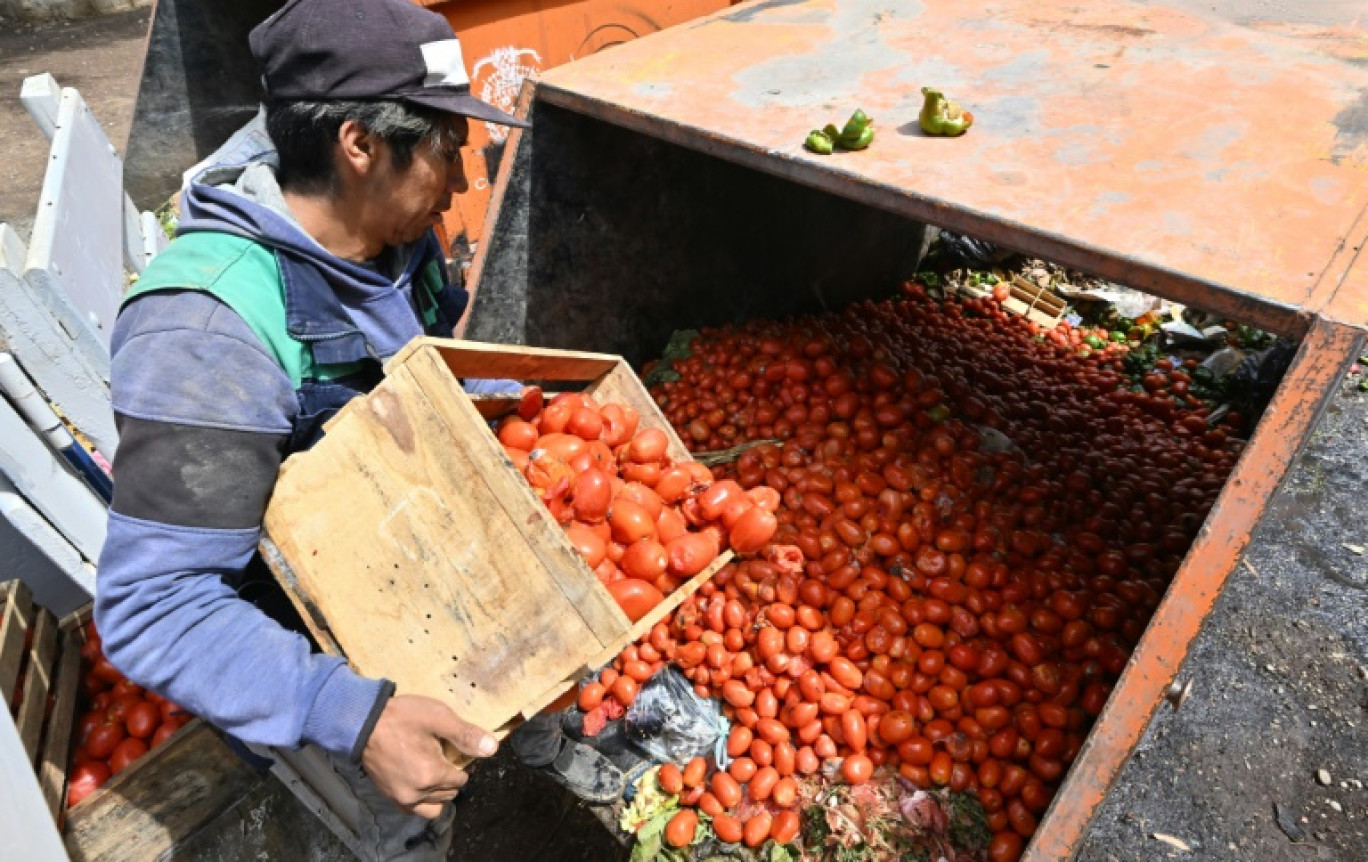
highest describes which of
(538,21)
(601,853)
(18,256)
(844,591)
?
(538,21)

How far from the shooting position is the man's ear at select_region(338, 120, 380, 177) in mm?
1927

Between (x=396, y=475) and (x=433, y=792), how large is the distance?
768 millimetres

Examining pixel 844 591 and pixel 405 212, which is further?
pixel 844 591

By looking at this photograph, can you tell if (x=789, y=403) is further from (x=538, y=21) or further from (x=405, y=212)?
(x=538, y=21)

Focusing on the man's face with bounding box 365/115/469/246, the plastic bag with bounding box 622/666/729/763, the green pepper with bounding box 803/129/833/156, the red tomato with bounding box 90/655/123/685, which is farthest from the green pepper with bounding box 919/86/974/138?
the red tomato with bounding box 90/655/123/685

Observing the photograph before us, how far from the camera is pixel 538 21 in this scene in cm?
558

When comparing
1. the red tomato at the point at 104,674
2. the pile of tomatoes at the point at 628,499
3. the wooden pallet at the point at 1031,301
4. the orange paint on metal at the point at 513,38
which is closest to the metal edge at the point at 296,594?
the pile of tomatoes at the point at 628,499

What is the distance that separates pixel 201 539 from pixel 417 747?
677 mm

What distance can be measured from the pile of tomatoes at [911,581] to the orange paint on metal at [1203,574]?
0.80 m

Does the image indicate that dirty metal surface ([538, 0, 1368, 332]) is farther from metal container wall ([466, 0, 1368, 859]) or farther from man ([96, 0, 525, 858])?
man ([96, 0, 525, 858])

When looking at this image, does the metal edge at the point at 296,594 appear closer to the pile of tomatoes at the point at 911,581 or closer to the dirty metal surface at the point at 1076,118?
the pile of tomatoes at the point at 911,581

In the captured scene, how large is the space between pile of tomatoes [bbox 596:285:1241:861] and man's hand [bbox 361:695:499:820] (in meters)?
1.43

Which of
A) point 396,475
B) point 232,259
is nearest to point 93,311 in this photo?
point 232,259

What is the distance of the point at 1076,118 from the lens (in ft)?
8.89
